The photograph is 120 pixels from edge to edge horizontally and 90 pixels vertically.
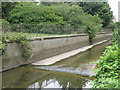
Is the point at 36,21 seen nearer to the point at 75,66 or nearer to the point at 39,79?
the point at 75,66

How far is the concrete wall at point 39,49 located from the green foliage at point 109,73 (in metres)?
4.58

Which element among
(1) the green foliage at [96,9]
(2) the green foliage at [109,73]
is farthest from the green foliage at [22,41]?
(1) the green foliage at [96,9]

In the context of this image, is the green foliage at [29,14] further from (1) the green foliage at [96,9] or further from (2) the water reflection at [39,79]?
(1) the green foliage at [96,9]

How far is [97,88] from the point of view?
3445mm

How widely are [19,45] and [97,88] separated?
18.0ft

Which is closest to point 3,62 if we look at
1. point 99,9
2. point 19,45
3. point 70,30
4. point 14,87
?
point 19,45

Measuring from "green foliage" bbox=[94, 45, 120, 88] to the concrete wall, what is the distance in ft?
15.0

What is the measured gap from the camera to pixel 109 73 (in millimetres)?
3852

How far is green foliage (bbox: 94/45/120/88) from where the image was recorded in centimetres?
335

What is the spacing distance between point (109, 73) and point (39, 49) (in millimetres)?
6210

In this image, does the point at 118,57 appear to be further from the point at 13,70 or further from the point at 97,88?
the point at 13,70

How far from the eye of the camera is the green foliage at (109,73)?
132 inches

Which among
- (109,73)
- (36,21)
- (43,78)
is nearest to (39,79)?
(43,78)

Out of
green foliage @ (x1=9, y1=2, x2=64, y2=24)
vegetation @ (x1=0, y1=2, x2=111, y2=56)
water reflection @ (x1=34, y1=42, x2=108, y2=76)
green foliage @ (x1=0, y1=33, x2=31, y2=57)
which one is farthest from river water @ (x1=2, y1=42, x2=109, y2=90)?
green foliage @ (x1=9, y1=2, x2=64, y2=24)
